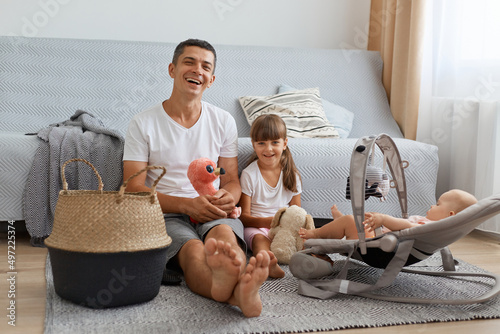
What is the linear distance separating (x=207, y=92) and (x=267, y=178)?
955 millimetres

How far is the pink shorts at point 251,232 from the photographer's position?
2.07m

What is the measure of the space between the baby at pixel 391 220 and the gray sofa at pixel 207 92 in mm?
497

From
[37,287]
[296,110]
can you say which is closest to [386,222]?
[37,287]

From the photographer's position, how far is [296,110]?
2.81 meters

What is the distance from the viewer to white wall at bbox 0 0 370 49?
3203 mm

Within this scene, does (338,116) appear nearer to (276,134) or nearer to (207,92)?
(207,92)

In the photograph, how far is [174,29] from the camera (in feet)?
11.2

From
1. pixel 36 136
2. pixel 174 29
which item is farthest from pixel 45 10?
pixel 36 136

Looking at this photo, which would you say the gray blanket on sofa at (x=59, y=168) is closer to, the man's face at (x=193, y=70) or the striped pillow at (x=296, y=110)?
the man's face at (x=193, y=70)

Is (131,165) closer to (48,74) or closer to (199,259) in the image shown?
(199,259)

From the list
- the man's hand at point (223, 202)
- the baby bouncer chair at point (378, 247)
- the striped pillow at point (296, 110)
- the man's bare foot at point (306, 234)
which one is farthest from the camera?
the striped pillow at point (296, 110)

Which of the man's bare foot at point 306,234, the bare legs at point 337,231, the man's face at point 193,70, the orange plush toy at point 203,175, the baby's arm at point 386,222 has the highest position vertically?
the man's face at point 193,70

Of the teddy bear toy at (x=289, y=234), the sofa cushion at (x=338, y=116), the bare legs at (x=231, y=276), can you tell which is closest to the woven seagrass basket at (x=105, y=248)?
the bare legs at (x=231, y=276)

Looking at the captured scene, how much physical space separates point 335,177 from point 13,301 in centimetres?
141
